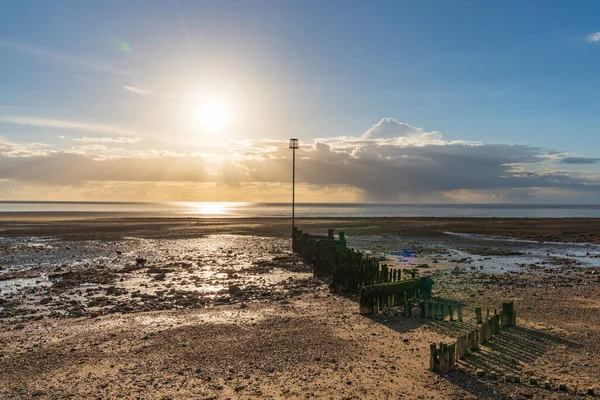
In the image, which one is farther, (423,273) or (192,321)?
(423,273)

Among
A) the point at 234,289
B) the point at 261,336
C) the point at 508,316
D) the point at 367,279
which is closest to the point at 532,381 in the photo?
the point at 508,316

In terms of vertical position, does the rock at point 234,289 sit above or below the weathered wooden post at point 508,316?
below

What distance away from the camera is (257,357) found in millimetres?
10703

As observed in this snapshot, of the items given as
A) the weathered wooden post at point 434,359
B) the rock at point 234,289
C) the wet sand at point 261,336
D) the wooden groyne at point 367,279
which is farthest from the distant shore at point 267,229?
the weathered wooden post at point 434,359

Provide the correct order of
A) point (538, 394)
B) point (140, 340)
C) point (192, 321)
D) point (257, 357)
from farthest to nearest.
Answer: point (192, 321) → point (140, 340) → point (257, 357) → point (538, 394)

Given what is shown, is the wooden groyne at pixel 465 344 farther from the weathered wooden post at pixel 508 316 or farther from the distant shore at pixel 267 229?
the distant shore at pixel 267 229

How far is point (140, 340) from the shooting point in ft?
39.5

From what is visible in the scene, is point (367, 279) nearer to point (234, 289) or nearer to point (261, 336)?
point (234, 289)

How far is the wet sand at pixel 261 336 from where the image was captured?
9.12 m

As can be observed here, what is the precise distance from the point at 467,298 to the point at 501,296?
5.44ft

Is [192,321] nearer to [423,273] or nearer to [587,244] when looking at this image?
[423,273]

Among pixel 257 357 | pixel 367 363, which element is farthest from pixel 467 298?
pixel 257 357

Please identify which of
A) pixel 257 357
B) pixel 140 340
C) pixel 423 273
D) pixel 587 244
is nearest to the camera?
pixel 257 357

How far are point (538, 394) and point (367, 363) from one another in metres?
3.69
